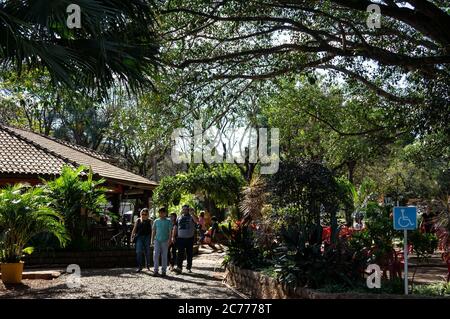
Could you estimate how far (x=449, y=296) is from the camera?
7562 mm

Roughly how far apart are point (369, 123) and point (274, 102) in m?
3.55

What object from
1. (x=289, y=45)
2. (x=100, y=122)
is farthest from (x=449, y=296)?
(x=100, y=122)

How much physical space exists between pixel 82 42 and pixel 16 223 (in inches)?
151

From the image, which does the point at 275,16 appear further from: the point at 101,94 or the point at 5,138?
the point at 5,138

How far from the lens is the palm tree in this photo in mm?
8086

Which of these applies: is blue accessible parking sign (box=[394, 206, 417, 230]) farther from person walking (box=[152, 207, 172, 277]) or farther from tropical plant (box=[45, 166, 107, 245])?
tropical plant (box=[45, 166, 107, 245])

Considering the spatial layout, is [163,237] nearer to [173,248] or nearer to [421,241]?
[173,248]

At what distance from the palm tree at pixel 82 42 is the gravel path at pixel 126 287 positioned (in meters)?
3.43

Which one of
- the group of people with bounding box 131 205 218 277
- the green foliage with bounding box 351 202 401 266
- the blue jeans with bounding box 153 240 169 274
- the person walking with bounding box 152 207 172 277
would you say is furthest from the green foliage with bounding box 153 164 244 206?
the blue jeans with bounding box 153 240 169 274

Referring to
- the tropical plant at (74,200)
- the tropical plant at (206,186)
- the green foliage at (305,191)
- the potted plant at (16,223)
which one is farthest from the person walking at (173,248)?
the tropical plant at (206,186)

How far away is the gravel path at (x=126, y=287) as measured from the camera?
377 inches

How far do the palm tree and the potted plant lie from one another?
2.83 meters

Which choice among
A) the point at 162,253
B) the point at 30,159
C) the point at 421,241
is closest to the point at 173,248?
the point at 162,253

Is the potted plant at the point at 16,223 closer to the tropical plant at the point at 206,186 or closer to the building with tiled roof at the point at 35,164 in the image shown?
the building with tiled roof at the point at 35,164
